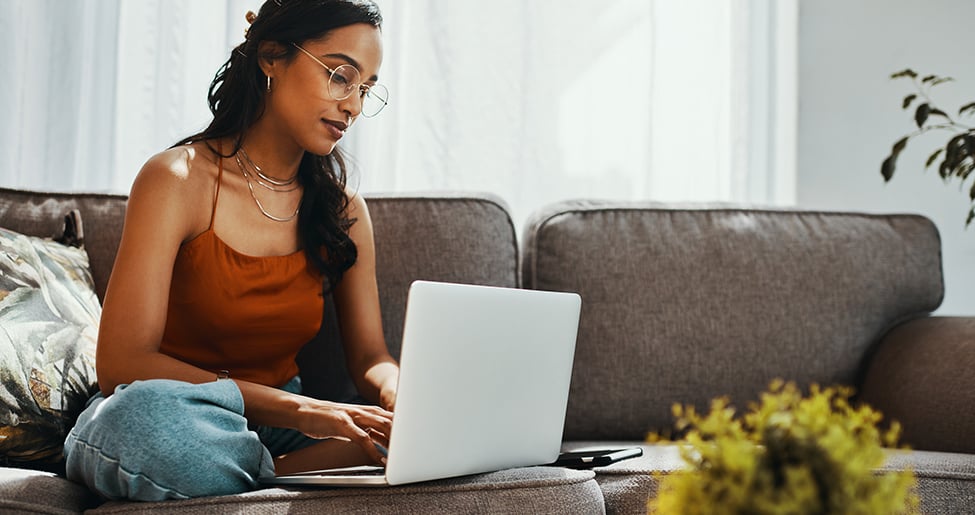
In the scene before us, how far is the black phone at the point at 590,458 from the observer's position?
1.31 m

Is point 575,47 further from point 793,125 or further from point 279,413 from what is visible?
point 279,413

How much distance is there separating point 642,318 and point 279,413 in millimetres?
802

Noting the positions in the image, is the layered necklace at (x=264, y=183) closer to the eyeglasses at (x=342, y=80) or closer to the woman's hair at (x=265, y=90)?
the woman's hair at (x=265, y=90)

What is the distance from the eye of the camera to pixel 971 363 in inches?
63.0

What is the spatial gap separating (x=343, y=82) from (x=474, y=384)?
650 mm

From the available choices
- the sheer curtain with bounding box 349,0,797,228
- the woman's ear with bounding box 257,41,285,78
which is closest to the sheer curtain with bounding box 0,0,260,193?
the sheer curtain with bounding box 349,0,797,228

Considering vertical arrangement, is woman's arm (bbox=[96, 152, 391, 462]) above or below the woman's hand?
above

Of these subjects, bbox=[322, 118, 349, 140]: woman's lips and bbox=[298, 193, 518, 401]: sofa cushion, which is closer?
bbox=[322, 118, 349, 140]: woman's lips

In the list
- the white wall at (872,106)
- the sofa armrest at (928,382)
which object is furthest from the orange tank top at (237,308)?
the white wall at (872,106)

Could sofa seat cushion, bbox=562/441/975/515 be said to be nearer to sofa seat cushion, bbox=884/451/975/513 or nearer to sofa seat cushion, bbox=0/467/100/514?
sofa seat cushion, bbox=884/451/975/513

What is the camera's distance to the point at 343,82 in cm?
150

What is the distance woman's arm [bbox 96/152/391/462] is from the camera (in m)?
1.19

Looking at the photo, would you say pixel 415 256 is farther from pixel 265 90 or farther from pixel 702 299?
pixel 702 299

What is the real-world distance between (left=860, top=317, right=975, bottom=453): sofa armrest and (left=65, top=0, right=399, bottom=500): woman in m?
0.97
